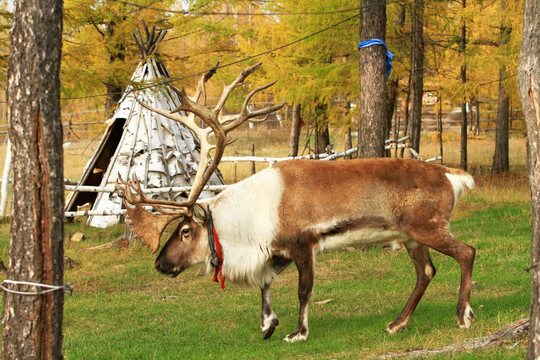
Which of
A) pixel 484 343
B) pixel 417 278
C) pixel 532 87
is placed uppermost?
pixel 532 87

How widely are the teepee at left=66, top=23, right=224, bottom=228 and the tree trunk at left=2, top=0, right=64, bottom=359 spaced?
28.5 feet

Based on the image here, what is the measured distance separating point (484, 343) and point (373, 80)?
605 centimetres

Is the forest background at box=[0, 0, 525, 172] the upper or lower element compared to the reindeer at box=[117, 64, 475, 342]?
upper

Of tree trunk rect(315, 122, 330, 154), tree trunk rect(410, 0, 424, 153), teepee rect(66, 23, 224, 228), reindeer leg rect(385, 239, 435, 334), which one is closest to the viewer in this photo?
reindeer leg rect(385, 239, 435, 334)

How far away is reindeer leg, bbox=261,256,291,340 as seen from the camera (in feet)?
21.7

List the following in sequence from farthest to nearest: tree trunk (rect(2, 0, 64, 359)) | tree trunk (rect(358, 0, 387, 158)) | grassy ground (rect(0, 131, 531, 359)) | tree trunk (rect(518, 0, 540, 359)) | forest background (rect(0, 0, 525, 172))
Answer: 1. forest background (rect(0, 0, 525, 172))
2. tree trunk (rect(358, 0, 387, 158))
3. grassy ground (rect(0, 131, 531, 359))
4. tree trunk (rect(518, 0, 540, 359))
5. tree trunk (rect(2, 0, 64, 359))

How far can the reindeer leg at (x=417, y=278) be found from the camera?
6.56 m

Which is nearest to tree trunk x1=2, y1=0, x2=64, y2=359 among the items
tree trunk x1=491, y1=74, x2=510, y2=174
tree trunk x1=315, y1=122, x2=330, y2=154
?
tree trunk x1=315, y1=122, x2=330, y2=154

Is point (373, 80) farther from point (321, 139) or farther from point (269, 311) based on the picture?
point (321, 139)

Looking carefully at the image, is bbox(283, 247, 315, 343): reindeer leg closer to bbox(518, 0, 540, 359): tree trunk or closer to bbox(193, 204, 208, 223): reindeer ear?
bbox(193, 204, 208, 223): reindeer ear


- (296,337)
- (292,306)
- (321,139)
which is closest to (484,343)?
(296,337)

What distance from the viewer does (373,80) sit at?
10586 millimetres

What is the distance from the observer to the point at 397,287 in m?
8.28

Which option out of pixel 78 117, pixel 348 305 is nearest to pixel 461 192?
pixel 348 305
